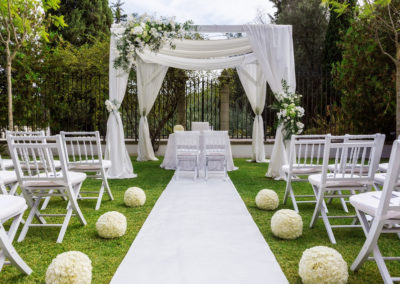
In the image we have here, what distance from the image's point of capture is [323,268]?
197 centimetres

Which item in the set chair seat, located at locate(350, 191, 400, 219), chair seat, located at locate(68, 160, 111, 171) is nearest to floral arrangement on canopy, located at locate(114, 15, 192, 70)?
chair seat, located at locate(68, 160, 111, 171)

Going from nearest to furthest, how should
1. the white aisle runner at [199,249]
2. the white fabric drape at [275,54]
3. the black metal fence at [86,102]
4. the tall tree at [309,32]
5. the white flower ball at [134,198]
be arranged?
the white aisle runner at [199,249] → the white flower ball at [134,198] → the white fabric drape at [275,54] → the black metal fence at [86,102] → the tall tree at [309,32]

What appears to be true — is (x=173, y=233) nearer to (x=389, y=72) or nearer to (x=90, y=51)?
(x=389, y=72)

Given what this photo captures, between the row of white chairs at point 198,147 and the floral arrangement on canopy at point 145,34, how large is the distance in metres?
1.70

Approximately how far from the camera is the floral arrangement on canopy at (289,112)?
224 inches

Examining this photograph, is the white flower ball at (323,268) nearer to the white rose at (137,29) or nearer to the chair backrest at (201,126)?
the white rose at (137,29)

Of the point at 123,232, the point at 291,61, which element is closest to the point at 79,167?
the point at 123,232

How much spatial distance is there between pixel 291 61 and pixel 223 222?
12.5 ft

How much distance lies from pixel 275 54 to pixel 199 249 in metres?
4.42

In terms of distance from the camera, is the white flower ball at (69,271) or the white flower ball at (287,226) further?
the white flower ball at (287,226)

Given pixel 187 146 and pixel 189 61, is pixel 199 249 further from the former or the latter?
pixel 189 61

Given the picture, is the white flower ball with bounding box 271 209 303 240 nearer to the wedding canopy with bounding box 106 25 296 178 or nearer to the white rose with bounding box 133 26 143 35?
A: the wedding canopy with bounding box 106 25 296 178

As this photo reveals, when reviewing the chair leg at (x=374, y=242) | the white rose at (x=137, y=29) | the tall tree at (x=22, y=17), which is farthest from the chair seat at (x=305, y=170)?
the tall tree at (x=22, y=17)

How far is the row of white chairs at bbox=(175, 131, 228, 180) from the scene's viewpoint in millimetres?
6098
